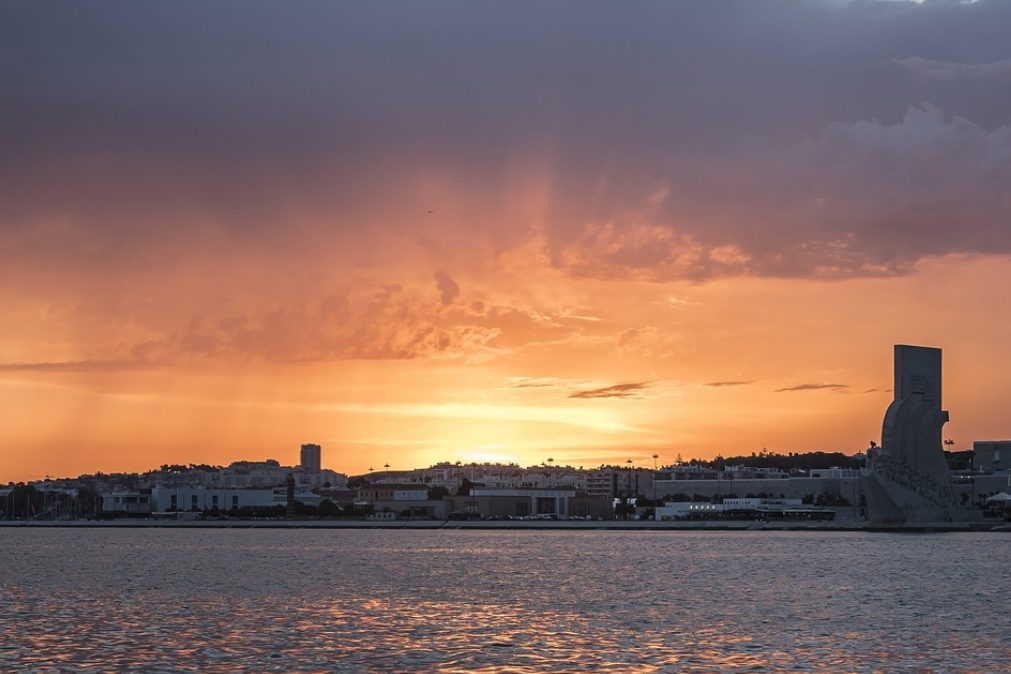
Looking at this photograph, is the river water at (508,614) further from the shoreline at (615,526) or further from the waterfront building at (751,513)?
the waterfront building at (751,513)

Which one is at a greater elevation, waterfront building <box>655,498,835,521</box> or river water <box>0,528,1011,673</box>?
river water <box>0,528,1011,673</box>

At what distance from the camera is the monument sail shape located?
126812mm

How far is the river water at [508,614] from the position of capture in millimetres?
35594

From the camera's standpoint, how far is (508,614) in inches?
1881

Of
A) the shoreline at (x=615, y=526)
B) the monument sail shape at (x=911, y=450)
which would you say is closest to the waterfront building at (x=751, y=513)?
the shoreline at (x=615, y=526)

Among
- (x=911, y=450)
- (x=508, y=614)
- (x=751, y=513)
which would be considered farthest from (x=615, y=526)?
(x=508, y=614)

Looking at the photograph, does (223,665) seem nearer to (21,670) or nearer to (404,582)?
(21,670)

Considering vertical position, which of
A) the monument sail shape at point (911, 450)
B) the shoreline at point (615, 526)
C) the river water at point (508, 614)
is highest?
the monument sail shape at point (911, 450)

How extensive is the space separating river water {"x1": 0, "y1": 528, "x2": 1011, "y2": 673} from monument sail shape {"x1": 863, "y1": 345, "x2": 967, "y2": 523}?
1409 inches

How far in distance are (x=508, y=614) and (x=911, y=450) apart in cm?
8862

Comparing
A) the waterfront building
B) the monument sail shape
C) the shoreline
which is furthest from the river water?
the waterfront building

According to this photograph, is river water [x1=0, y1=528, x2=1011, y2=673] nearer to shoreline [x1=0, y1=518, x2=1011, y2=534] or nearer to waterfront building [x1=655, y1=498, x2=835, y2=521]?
shoreline [x1=0, y1=518, x2=1011, y2=534]

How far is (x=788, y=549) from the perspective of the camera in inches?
4173

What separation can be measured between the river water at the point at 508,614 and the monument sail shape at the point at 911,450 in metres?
35.8
